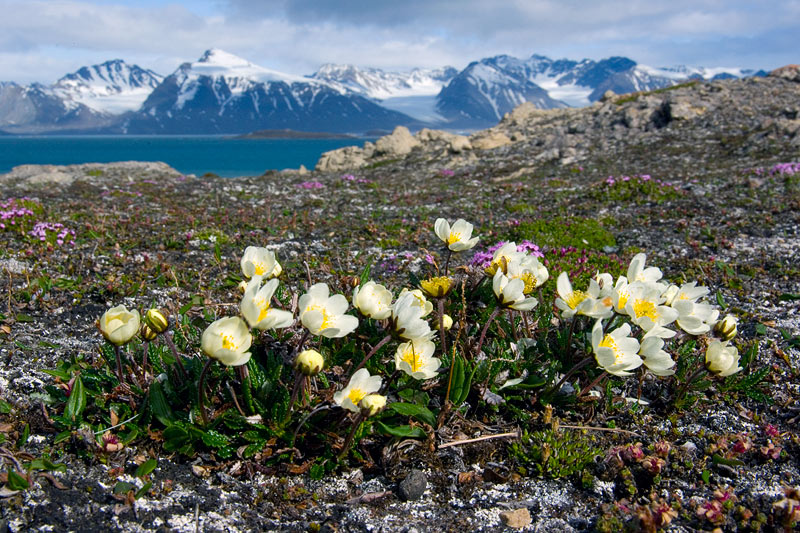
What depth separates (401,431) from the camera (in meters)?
3.06

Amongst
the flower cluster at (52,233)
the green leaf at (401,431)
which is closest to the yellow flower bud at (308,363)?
the green leaf at (401,431)

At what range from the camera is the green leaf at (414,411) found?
3.11 meters

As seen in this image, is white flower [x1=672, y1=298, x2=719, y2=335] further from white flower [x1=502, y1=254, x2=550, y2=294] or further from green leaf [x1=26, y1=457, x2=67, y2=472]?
green leaf [x1=26, y1=457, x2=67, y2=472]

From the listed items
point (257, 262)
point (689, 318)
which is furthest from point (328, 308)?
point (689, 318)

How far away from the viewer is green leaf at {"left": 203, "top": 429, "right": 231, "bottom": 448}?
3.02m

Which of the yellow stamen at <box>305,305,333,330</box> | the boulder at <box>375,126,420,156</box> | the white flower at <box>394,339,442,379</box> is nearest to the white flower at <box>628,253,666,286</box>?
the white flower at <box>394,339,442,379</box>

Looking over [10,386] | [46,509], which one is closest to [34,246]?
[10,386]

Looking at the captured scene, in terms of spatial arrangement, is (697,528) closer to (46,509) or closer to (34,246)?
(46,509)

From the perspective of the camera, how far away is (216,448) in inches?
125

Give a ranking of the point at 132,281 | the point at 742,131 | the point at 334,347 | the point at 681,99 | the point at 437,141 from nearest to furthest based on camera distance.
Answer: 1. the point at 334,347
2. the point at 132,281
3. the point at 742,131
4. the point at 681,99
5. the point at 437,141

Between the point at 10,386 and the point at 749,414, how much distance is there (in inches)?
226

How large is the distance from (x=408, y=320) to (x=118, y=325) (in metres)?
1.74

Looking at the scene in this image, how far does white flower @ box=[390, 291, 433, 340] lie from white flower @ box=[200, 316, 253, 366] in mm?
867

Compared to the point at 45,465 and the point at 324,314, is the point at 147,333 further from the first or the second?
the point at 324,314
